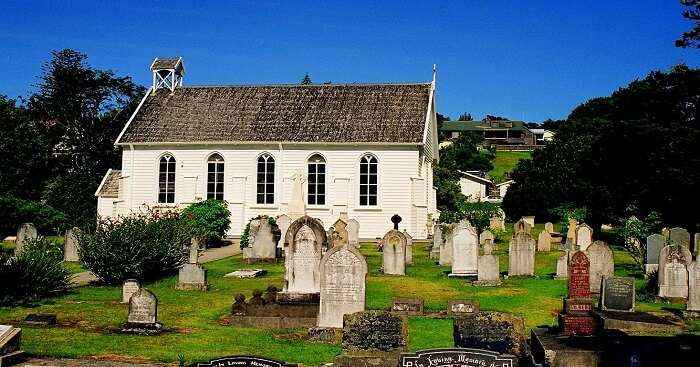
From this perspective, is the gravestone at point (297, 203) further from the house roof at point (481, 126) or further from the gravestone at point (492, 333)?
the house roof at point (481, 126)

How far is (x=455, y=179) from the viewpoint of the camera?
205 feet

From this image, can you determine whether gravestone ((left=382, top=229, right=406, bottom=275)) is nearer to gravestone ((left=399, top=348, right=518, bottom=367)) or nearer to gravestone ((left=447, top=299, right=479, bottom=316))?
gravestone ((left=447, top=299, right=479, bottom=316))

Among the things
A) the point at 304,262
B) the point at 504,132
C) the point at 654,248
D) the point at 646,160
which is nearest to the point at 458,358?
the point at 304,262

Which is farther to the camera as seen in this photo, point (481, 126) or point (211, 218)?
point (481, 126)

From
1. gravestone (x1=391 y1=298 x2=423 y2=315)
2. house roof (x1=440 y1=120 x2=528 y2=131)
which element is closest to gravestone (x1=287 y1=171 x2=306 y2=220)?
gravestone (x1=391 y1=298 x2=423 y2=315)

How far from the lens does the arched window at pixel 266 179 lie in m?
40.9

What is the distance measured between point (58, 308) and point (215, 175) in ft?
81.4

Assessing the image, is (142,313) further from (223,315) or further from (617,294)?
(617,294)

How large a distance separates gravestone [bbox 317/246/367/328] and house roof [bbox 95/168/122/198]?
31.5 metres

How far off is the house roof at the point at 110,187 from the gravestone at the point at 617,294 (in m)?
33.2

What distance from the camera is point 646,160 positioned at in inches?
1593

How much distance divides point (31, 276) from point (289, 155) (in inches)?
909

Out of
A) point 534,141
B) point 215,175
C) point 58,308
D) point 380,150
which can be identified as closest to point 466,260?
point 58,308

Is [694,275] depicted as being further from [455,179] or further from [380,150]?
Answer: [455,179]
